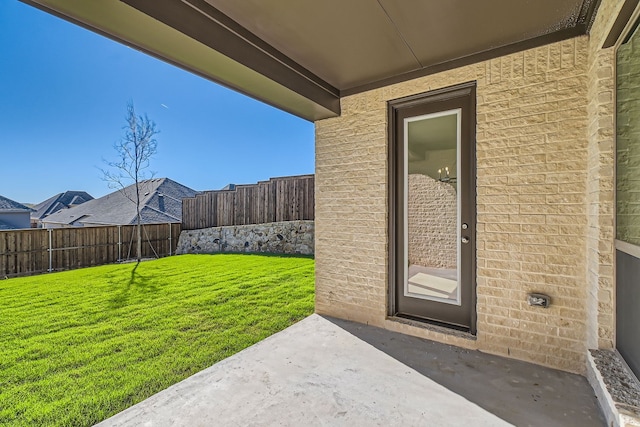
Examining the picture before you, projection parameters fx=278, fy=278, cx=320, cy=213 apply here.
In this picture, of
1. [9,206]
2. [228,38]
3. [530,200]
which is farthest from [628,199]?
[9,206]

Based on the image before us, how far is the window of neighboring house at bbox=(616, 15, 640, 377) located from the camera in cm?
160

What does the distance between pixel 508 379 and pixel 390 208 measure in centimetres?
184

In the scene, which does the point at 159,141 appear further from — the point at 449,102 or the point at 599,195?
the point at 599,195

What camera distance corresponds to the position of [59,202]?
2689 cm

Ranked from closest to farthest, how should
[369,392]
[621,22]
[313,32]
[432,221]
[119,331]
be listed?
[621,22] < [369,392] < [313,32] < [119,331] < [432,221]

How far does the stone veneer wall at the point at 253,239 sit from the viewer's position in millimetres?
9859

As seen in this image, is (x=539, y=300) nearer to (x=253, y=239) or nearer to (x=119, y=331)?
(x=119, y=331)

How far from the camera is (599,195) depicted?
1.94 m

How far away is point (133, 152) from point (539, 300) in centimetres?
1325

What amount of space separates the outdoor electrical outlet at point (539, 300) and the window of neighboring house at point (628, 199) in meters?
0.46

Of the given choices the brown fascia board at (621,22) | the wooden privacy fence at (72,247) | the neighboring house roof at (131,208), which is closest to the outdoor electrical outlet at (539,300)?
the brown fascia board at (621,22)

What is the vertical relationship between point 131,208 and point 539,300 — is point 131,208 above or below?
above

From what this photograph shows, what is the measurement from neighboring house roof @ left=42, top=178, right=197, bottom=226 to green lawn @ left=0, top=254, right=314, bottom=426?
11.0 m

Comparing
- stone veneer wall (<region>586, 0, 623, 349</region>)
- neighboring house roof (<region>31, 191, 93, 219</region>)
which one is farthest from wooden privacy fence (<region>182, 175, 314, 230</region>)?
neighboring house roof (<region>31, 191, 93, 219</region>)
